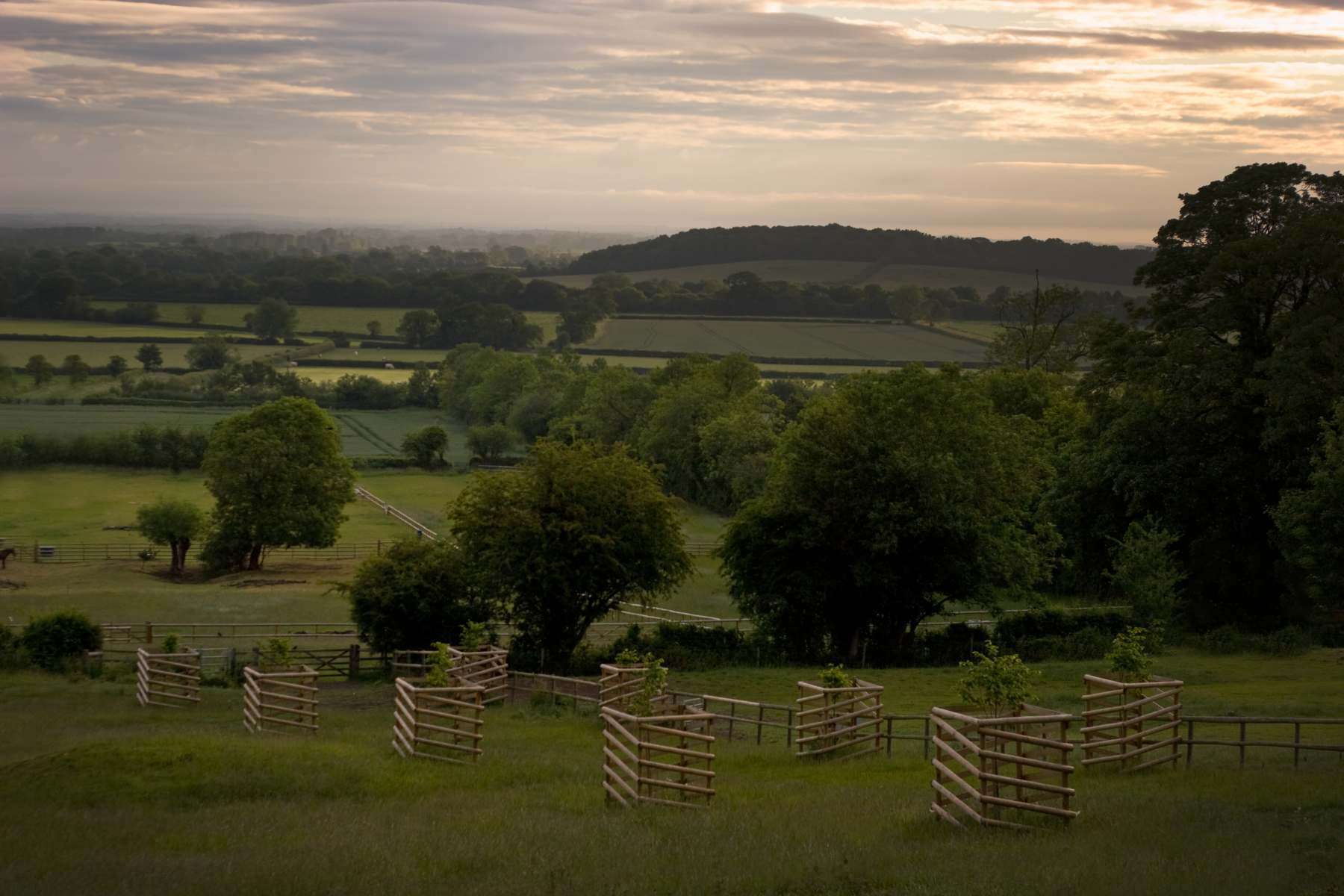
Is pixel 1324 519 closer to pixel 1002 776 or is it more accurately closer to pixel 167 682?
pixel 1002 776

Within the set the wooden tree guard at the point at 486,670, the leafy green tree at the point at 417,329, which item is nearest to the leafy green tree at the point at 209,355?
the leafy green tree at the point at 417,329

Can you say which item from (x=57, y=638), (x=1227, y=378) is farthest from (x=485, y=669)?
(x=1227, y=378)

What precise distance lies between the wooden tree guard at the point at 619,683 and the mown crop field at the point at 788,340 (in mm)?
120372

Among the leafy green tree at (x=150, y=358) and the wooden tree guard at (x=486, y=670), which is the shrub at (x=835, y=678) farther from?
the leafy green tree at (x=150, y=358)

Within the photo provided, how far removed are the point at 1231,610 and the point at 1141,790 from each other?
28616mm

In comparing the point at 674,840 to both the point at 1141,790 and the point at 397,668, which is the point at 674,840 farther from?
the point at 397,668

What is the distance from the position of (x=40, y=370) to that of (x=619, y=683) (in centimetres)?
11920

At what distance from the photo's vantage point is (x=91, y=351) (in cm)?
14262

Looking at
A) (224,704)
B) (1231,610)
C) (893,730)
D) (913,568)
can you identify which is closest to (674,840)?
(893,730)

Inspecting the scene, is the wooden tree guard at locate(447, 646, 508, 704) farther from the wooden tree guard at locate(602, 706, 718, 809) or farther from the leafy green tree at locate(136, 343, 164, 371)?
the leafy green tree at locate(136, 343, 164, 371)

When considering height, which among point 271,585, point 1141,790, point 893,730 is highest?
point 1141,790

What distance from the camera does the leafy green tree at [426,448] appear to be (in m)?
102

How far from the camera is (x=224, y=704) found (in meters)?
31.3

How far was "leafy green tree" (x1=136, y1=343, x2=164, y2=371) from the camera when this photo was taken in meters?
139
